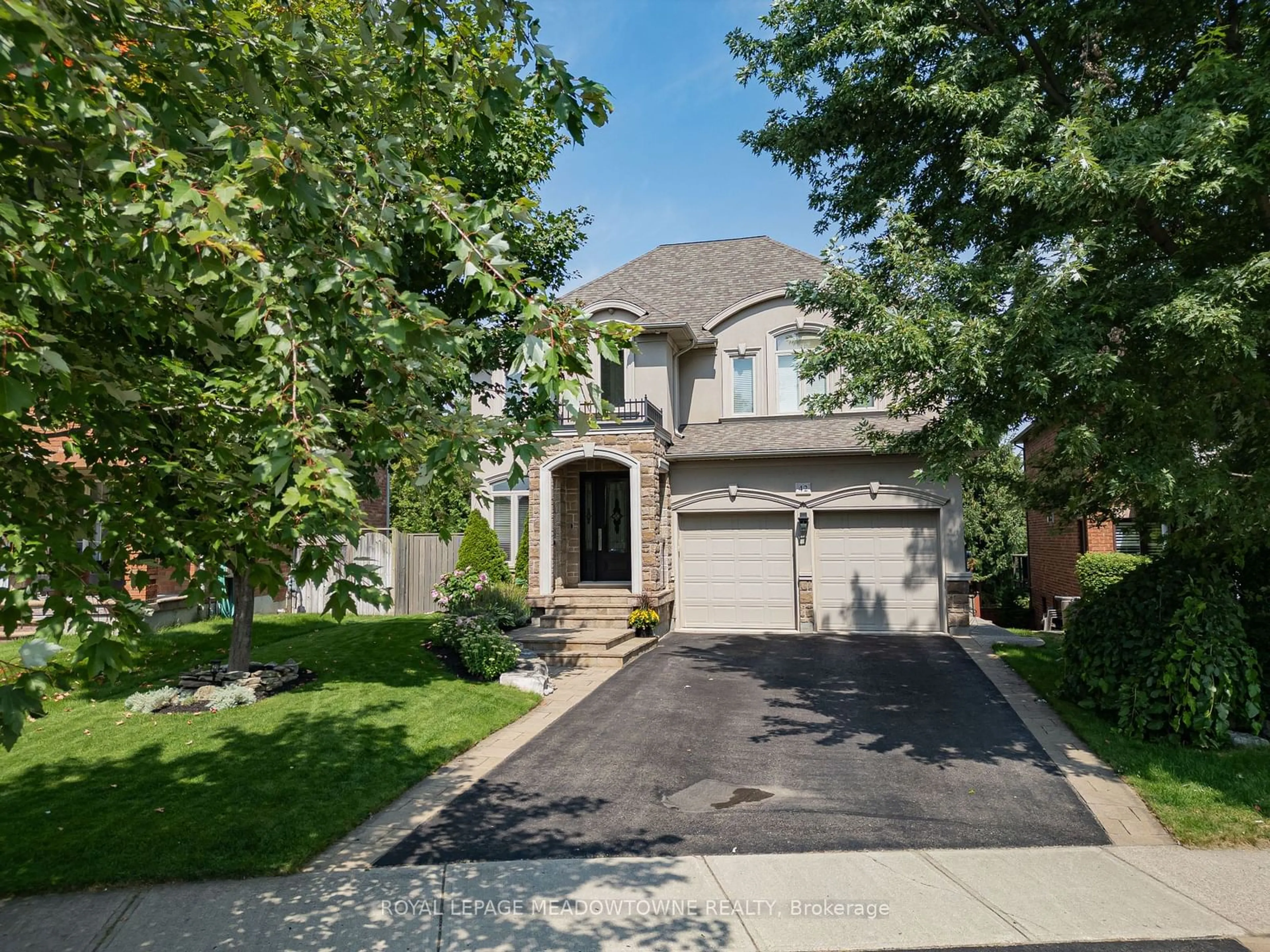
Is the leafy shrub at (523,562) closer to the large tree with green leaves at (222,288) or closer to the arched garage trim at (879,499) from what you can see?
the arched garage trim at (879,499)

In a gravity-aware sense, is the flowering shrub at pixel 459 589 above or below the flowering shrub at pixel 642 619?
above

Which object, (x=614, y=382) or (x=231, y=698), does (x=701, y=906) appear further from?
(x=614, y=382)

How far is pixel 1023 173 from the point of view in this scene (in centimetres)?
699

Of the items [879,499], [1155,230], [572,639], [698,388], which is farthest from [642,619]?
[1155,230]

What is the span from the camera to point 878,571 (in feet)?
54.7

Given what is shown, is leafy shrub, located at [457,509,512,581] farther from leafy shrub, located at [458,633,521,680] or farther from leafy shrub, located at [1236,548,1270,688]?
leafy shrub, located at [1236,548,1270,688]

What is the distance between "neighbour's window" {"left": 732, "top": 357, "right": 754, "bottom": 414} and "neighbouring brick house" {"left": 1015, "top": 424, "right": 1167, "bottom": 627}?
592 centimetres

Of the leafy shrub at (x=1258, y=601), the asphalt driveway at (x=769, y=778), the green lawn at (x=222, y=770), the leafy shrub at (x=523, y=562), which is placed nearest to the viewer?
the green lawn at (x=222, y=770)

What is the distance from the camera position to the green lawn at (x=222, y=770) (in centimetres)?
565

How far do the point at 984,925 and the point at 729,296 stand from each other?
16334 millimetres

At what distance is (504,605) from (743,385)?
7.47 m

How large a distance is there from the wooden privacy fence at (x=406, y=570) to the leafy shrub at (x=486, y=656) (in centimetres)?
720

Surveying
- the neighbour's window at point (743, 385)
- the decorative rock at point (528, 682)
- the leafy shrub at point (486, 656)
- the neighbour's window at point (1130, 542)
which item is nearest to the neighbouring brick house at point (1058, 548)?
the neighbour's window at point (1130, 542)

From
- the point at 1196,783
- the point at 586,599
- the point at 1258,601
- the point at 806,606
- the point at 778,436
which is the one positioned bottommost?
the point at 1196,783
